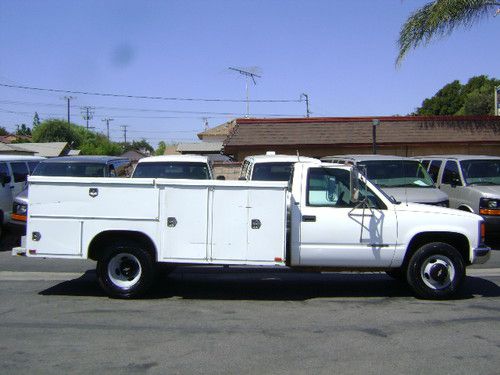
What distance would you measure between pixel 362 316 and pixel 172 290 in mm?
2926

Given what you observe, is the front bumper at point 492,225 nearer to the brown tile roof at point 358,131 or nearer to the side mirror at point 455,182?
the side mirror at point 455,182

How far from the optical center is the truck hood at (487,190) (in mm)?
11908

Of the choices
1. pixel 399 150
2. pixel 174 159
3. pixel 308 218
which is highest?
pixel 399 150

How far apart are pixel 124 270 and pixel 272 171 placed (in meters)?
4.37

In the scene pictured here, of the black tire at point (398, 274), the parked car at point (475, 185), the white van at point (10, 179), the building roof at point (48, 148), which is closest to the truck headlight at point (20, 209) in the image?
the white van at point (10, 179)

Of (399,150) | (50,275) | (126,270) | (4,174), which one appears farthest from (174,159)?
(399,150)

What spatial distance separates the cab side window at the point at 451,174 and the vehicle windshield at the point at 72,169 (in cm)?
790

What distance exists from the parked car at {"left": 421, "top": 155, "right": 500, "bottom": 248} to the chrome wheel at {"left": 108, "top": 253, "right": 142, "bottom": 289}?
7.45 m

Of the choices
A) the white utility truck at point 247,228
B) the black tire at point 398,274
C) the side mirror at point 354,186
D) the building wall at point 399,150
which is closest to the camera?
the side mirror at point 354,186

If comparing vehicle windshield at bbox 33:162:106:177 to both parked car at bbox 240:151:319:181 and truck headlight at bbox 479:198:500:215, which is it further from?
truck headlight at bbox 479:198:500:215

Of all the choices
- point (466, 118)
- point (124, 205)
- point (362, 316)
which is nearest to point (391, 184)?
point (362, 316)

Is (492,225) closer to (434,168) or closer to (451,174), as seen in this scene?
(451,174)

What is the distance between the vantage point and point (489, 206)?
11930 mm

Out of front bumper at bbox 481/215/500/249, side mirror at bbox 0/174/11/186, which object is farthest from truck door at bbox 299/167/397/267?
side mirror at bbox 0/174/11/186
